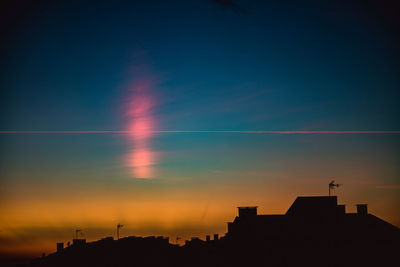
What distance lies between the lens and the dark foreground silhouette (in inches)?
2240

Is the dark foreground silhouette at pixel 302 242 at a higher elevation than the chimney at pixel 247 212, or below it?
below

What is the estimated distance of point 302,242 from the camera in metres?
58.2

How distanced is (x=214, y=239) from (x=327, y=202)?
27.1 meters

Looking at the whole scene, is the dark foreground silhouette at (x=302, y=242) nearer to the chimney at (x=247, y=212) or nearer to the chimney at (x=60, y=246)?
the chimney at (x=247, y=212)

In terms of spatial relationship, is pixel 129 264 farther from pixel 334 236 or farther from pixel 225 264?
pixel 334 236

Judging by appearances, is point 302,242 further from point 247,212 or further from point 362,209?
point 362,209

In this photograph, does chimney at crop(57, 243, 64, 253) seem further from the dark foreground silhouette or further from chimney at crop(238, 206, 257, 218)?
chimney at crop(238, 206, 257, 218)

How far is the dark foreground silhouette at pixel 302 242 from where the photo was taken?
56.9 m

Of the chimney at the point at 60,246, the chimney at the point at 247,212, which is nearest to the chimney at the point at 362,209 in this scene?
the chimney at the point at 247,212

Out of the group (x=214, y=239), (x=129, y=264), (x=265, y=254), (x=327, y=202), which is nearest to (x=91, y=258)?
(x=129, y=264)

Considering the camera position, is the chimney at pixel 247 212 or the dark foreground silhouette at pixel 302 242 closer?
the dark foreground silhouette at pixel 302 242

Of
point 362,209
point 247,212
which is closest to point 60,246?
point 247,212

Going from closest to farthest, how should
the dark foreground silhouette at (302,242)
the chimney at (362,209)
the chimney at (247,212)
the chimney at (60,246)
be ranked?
the dark foreground silhouette at (302,242)
the chimney at (247,212)
the chimney at (362,209)
the chimney at (60,246)

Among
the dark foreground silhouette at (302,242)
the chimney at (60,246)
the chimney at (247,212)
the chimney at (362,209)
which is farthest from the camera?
the chimney at (60,246)
